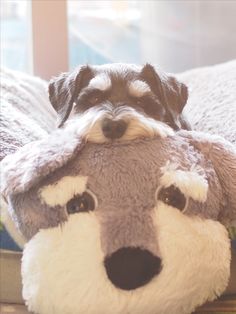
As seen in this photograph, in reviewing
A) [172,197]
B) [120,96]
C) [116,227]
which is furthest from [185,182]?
[120,96]

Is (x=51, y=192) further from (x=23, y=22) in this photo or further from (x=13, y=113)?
(x=23, y=22)

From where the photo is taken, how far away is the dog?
4.08ft

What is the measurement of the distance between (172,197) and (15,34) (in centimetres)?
137

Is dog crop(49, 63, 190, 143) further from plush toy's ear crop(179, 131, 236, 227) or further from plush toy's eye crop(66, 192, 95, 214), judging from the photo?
plush toy's eye crop(66, 192, 95, 214)

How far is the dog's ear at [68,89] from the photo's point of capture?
141 cm

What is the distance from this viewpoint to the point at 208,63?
7.55 feet

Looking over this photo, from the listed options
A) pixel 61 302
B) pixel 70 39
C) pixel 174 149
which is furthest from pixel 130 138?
pixel 70 39

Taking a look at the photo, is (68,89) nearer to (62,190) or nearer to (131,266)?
(62,190)

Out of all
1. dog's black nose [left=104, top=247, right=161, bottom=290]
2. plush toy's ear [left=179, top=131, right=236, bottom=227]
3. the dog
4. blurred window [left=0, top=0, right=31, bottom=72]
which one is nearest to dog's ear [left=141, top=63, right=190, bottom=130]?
the dog

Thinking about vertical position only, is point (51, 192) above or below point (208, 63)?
above

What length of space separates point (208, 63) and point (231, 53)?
0.33ft

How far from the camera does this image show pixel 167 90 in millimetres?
1421

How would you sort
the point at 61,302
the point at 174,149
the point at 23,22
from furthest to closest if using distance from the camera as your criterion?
the point at 23,22
the point at 174,149
the point at 61,302

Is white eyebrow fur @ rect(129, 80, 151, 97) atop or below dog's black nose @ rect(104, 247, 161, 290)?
atop
